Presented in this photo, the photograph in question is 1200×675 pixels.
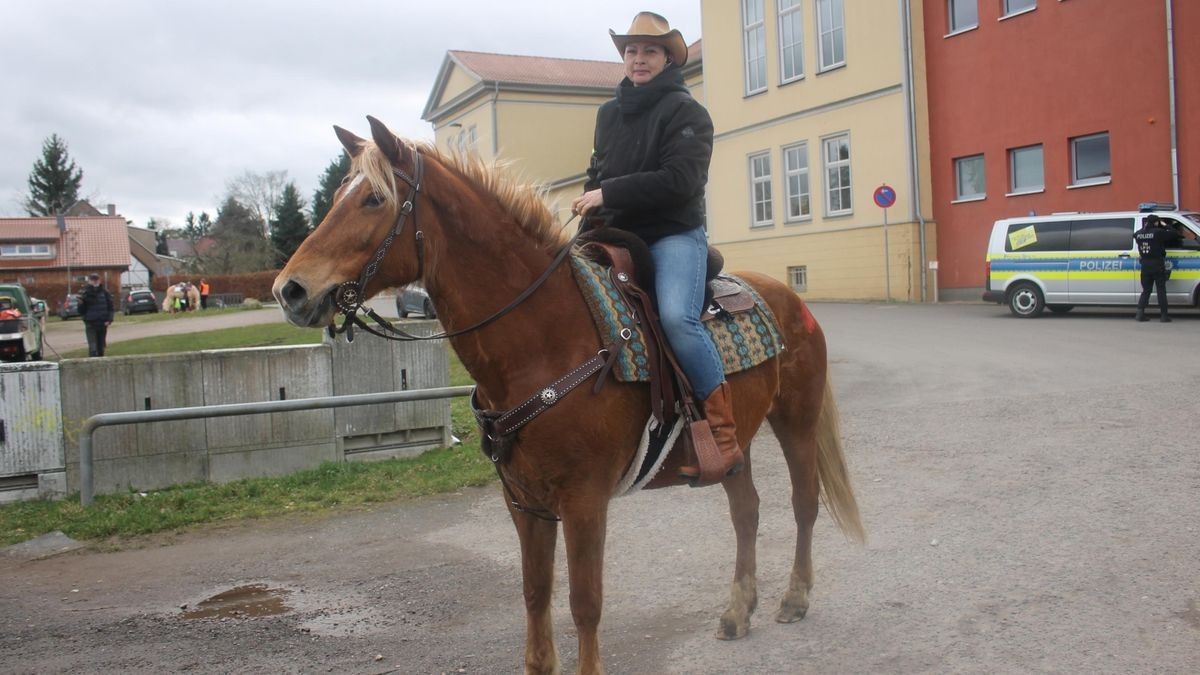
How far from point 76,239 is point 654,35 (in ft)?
254

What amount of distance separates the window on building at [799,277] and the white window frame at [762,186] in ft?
5.99

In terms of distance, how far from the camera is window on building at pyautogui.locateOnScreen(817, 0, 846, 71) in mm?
27922

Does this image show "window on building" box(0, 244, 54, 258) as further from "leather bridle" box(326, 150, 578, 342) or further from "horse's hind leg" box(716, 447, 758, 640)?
"leather bridle" box(326, 150, 578, 342)

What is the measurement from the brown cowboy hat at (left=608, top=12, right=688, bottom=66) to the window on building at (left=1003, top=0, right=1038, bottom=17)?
2228 cm

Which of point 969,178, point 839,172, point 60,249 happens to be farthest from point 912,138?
point 60,249

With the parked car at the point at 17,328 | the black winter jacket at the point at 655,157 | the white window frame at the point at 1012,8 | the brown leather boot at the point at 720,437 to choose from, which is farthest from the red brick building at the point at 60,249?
the brown leather boot at the point at 720,437

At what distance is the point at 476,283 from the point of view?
3.62 metres

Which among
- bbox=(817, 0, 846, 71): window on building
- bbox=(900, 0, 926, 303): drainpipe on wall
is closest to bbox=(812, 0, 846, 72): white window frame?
bbox=(817, 0, 846, 71): window on building

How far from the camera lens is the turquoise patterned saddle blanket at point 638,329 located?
3.78 meters


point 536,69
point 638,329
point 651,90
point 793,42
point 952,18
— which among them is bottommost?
point 638,329

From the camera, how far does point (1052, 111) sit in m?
22.8

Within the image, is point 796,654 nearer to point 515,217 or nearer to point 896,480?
point 515,217

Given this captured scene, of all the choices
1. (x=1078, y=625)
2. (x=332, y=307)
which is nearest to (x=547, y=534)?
(x=332, y=307)

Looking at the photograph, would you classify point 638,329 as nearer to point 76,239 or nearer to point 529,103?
point 529,103
